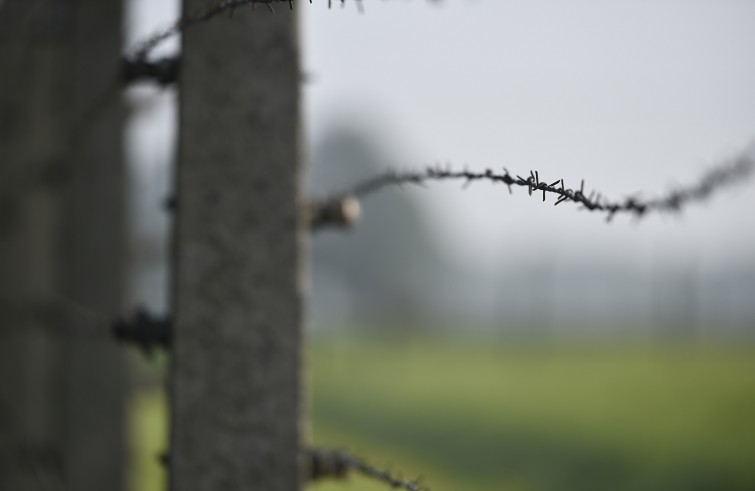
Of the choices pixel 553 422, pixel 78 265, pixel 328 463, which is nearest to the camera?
pixel 328 463

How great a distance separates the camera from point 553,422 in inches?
438

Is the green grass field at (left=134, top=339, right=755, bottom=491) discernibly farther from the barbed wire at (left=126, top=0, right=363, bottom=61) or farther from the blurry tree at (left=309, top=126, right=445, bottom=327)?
the blurry tree at (left=309, top=126, right=445, bottom=327)

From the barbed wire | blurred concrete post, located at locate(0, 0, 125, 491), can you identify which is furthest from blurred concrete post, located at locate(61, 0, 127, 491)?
the barbed wire

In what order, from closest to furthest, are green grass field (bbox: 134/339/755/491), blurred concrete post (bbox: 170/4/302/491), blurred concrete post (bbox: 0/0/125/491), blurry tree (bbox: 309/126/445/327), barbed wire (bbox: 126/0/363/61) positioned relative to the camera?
barbed wire (bbox: 126/0/363/61) → blurred concrete post (bbox: 170/4/302/491) → blurred concrete post (bbox: 0/0/125/491) → green grass field (bbox: 134/339/755/491) → blurry tree (bbox: 309/126/445/327)

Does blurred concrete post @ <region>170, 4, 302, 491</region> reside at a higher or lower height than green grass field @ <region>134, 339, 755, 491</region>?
higher

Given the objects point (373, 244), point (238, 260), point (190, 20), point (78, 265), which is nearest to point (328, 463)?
point (238, 260)

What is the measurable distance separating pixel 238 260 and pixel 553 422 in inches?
415

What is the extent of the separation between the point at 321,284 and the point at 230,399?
4651cm

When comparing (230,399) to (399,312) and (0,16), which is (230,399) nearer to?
(0,16)

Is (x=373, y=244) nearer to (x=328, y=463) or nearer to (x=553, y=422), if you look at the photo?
(x=553, y=422)

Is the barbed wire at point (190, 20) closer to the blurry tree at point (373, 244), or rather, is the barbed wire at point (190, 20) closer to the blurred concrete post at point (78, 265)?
the blurred concrete post at point (78, 265)

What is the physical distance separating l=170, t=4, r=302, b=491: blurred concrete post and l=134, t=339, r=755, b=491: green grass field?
3248 millimetres

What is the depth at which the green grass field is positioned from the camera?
28.2ft

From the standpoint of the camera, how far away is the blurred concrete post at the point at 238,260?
119cm
